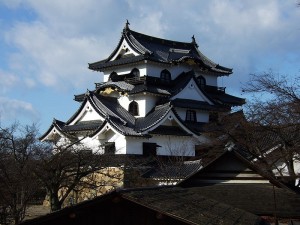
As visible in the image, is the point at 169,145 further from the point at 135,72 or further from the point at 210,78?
the point at 210,78

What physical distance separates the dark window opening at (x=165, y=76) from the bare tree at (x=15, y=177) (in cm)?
1948

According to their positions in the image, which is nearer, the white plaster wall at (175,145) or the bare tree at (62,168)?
the bare tree at (62,168)

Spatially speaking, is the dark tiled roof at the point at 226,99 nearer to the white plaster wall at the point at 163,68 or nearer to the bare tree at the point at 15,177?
the white plaster wall at the point at 163,68

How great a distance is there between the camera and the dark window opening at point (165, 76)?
39.8 metres

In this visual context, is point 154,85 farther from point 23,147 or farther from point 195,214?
point 195,214

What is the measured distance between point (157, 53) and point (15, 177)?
24.3m

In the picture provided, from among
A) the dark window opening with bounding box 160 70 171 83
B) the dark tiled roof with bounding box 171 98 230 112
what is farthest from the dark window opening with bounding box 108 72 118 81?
the dark tiled roof with bounding box 171 98 230 112

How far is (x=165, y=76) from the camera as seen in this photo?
40156 millimetres

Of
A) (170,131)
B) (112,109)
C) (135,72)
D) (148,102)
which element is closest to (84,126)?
(112,109)

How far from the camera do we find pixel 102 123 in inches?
1387

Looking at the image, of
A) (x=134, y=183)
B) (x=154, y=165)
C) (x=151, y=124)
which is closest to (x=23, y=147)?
(x=134, y=183)

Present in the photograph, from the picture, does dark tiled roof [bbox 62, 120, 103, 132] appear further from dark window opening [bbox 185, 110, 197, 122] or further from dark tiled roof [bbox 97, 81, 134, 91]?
dark window opening [bbox 185, 110, 197, 122]

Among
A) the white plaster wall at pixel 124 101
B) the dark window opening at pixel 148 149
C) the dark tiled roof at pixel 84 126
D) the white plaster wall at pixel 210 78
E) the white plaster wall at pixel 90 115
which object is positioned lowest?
the dark window opening at pixel 148 149

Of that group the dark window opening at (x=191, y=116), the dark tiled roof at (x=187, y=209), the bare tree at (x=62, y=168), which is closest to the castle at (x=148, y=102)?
the dark window opening at (x=191, y=116)
